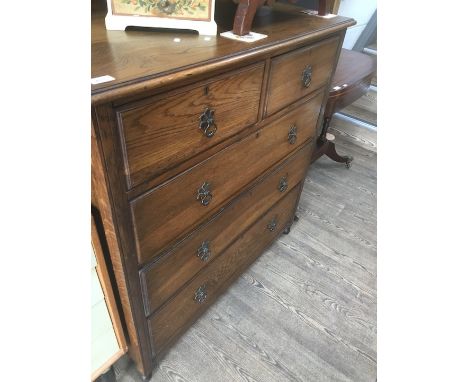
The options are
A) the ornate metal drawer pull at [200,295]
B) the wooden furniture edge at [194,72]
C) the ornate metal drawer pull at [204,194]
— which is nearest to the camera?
the wooden furniture edge at [194,72]

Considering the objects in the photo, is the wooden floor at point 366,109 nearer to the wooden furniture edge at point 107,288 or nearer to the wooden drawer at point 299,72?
the wooden drawer at point 299,72

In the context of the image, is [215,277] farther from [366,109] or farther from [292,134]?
[366,109]

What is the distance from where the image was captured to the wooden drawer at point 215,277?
1105 mm

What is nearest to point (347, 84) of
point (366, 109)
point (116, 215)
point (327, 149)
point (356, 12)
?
point (327, 149)

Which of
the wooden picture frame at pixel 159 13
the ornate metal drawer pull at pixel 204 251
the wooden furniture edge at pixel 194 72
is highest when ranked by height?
the wooden picture frame at pixel 159 13

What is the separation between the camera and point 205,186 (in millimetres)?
928

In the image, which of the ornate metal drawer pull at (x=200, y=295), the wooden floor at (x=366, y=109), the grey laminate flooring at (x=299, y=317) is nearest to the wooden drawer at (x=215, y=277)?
the ornate metal drawer pull at (x=200, y=295)

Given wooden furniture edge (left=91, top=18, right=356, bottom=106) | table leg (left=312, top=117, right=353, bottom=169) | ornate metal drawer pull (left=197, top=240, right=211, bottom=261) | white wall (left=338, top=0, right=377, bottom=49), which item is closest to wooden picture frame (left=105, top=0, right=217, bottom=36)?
wooden furniture edge (left=91, top=18, right=356, bottom=106)

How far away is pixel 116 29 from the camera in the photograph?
803mm

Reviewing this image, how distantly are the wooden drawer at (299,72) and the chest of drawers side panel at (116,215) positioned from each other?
0.53m

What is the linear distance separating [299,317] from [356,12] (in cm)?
229
